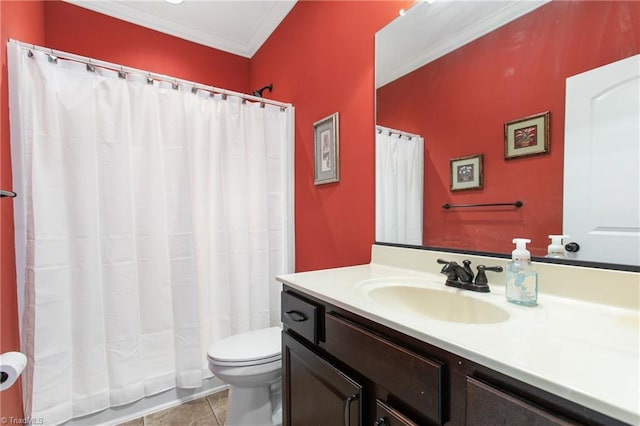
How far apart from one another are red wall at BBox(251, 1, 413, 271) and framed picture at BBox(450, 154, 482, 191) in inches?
15.9

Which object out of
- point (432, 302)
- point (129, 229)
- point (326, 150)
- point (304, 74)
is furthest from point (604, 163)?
point (129, 229)

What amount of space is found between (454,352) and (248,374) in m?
1.11

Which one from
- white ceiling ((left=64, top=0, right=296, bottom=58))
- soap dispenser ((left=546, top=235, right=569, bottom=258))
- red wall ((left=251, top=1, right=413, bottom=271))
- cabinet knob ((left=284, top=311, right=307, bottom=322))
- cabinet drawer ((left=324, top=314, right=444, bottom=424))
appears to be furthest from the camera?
white ceiling ((left=64, top=0, right=296, bottom=58))

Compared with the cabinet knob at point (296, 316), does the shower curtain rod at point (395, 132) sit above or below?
above

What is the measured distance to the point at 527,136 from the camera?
93 centimetres

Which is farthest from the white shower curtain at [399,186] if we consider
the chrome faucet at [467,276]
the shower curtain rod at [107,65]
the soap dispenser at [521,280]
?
the shower curtain rod at [107,65]

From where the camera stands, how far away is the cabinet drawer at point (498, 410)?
1.41 ft

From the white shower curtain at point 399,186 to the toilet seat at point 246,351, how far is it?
2.56ft

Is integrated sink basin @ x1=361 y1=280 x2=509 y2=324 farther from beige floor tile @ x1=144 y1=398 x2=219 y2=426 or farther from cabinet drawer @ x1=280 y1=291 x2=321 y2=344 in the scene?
beige floor tile @ x1=144 y1=398 x2=219 y2=426

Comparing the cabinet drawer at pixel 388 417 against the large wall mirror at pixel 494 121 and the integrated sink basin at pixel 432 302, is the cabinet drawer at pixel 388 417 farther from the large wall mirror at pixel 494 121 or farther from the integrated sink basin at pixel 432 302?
the large wall mirror at pixel 494 121

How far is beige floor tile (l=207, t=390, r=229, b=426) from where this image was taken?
5.32 feet

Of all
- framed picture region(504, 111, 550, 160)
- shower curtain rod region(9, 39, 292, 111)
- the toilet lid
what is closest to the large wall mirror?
framed picture region(504, 111, 550, 160)

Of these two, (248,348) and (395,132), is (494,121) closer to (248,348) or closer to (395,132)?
(395,132)

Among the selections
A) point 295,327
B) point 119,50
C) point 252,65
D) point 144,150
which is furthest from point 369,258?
point 119,50
